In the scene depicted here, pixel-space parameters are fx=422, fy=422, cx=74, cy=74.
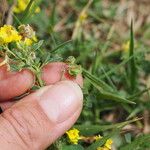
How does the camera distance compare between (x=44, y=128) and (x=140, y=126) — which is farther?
(x=140, y=126)

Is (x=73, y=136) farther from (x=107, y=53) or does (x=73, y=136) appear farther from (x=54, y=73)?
(x=107, y=53)

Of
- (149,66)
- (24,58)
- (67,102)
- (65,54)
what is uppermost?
(24,58)

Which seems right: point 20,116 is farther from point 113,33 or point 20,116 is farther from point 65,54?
point 113,33

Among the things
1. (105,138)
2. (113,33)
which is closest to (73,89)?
(105,138)

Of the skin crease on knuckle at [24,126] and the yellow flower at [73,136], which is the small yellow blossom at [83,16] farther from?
the skin crease on knuckle at [24,126]

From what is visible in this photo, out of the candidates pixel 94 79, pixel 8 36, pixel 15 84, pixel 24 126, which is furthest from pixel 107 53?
pixel 24 126

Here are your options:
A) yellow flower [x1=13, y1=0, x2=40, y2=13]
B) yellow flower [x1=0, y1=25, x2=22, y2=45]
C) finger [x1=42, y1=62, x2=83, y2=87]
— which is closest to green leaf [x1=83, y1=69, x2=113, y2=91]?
finger [x1=42, y1=62, x2=83, y2=87]
